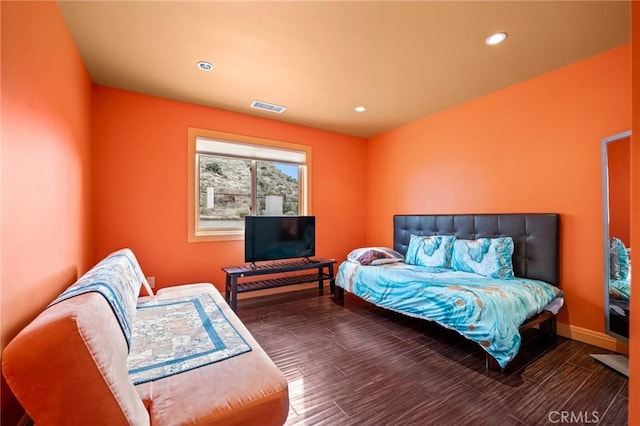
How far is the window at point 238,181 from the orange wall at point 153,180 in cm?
12

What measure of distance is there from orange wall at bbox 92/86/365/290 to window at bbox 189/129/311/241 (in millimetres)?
117

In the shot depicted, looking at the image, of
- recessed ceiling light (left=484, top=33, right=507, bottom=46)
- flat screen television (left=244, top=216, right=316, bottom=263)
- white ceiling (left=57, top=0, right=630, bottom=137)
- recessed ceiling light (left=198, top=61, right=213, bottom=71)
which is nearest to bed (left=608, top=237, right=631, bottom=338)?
white ceiling (left=57, top=0, right=630, bottom=137)

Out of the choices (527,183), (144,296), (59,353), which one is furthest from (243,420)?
(527,183)

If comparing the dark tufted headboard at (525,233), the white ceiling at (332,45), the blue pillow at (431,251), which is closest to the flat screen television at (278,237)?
the blue pillow at (431,251)

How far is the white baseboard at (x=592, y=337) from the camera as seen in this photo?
225 centimetres

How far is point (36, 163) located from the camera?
4.84 ft

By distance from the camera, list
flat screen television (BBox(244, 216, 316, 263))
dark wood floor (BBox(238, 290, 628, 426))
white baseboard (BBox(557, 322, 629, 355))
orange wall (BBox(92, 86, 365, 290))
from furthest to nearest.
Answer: flat screen television (BBox(244, 216, 316, 263))
orange wall (BBox(92, 86, 365, 290))
white baseboard (BBox(557, 322, 629, 355))
dark wood floor (BBox(238, 290, 628, 426))

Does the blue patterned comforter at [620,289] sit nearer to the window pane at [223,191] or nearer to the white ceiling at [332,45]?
the white ceiling at [332,45]

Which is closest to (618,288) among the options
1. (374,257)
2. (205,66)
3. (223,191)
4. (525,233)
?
(525,233)

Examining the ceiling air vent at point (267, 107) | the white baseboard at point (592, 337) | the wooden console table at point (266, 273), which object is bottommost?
the white baseboard at point (592, 337)

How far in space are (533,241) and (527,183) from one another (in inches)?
24.7

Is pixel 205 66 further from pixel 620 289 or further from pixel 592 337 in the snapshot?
pixel 592 337

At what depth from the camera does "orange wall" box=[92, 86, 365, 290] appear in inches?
118

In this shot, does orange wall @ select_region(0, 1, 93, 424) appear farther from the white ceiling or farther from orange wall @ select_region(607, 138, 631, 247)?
orange wall @ select_region(607, 138, 631, 247)
